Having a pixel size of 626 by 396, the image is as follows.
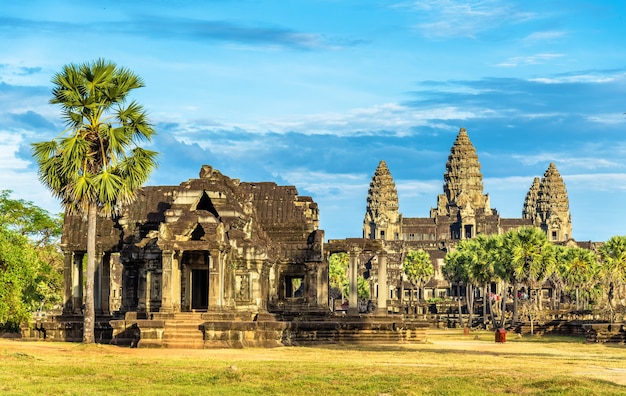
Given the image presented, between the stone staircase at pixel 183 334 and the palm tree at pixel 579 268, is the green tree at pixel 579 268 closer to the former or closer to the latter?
the palm tree at pixel 579 268

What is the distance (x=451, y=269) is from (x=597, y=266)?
21.8 m

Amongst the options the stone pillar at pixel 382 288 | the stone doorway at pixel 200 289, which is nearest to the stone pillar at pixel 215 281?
the stone doorway at pixel 200 289

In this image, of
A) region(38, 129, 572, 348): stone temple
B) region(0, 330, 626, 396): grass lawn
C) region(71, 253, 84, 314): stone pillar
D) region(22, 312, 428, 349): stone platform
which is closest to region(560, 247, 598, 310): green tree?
region(38, 129, 572, 348): stone temple

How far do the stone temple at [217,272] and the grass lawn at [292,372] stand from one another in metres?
4.43

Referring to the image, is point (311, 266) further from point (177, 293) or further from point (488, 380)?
point (488, 380)

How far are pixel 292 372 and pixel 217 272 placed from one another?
18607mm

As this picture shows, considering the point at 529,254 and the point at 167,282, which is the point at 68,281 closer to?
the point at 167,282

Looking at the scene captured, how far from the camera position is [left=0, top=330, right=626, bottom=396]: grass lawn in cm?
2878

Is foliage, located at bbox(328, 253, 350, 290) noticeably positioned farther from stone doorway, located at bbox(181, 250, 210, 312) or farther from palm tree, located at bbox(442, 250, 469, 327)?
stone doorway, located at bbox(181, 250, 210, 312)

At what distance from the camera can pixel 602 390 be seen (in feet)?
94.1

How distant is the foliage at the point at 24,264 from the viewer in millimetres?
50062

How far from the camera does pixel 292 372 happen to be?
33.1m

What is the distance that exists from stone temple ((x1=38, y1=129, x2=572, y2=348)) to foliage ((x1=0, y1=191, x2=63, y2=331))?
2654mm

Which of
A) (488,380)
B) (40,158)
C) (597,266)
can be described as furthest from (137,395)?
(597,266)
